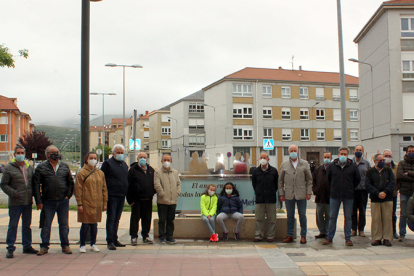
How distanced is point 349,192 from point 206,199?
2.99 metres

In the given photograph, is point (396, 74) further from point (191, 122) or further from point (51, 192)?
point (191, 122)

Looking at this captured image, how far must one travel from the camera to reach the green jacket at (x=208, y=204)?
8938mm

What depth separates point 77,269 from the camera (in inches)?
250

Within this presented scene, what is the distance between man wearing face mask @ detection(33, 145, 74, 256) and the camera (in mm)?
7398

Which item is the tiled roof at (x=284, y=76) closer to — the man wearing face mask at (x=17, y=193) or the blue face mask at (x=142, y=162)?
the blue face mask at (x=142, y=162)

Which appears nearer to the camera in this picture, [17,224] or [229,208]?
[17,224]

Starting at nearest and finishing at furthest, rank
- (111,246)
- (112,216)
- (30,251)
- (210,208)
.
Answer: (30,251)
(111,246)
(112,216)
(210,208)

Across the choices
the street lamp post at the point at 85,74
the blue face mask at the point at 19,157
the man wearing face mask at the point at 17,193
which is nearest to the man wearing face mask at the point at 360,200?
the street lamp post at the point at 85,74

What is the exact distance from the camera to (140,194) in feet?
28.1

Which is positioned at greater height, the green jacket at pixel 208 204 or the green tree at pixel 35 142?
the green tree at pixel 35 142

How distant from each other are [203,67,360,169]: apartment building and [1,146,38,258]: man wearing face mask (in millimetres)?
47024

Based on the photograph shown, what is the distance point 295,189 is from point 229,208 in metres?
1.48

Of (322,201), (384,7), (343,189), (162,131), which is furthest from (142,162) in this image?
(162,131)

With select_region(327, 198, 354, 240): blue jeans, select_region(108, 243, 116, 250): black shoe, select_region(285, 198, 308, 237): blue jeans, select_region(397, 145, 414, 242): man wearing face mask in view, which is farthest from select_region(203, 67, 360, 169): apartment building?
select_region(108, 243, 116, 250): black shoe
